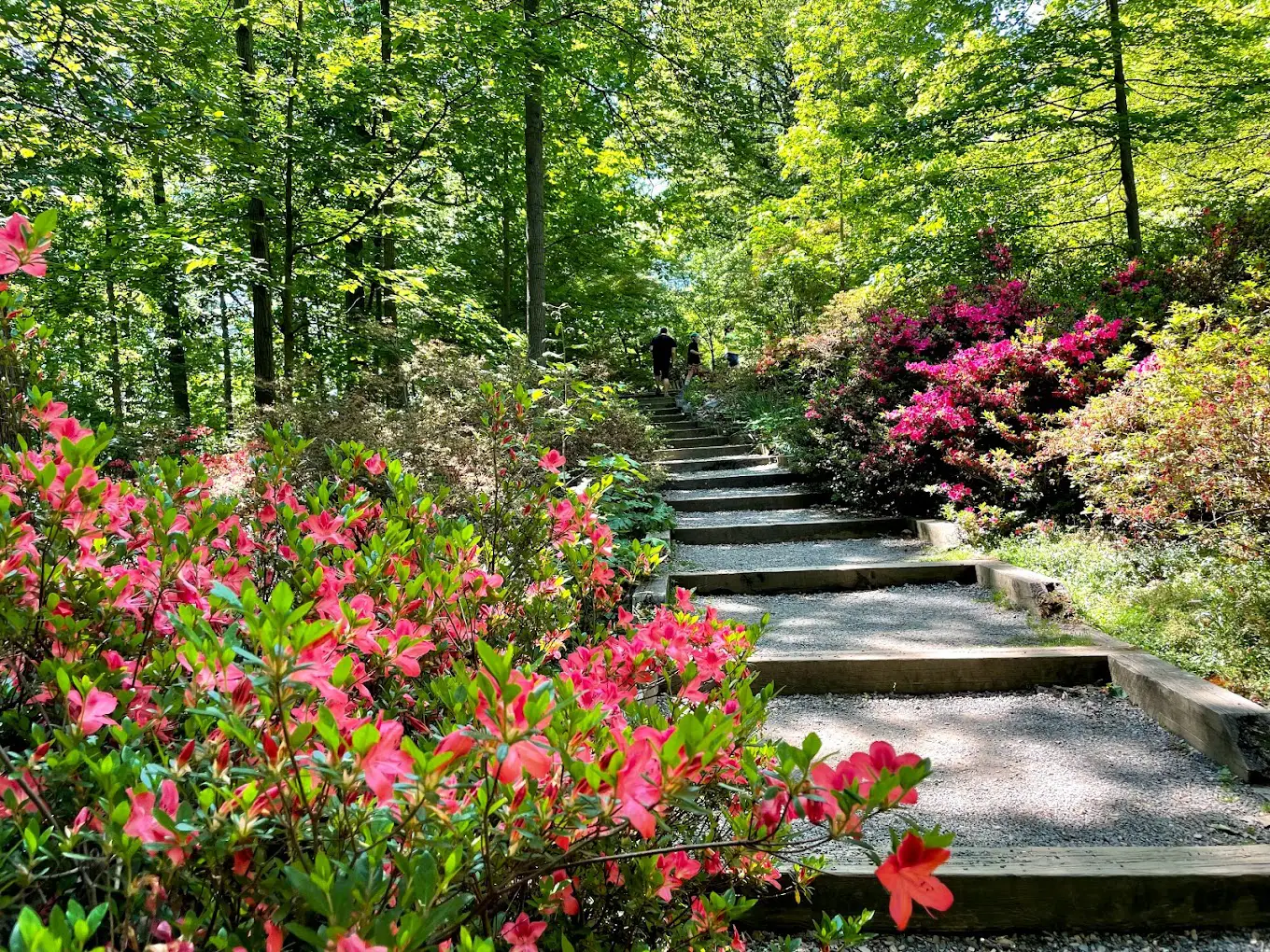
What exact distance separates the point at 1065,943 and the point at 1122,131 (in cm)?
839

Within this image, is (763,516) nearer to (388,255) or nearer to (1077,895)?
(1077,895)

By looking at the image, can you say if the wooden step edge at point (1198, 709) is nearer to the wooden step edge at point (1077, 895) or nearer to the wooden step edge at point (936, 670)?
the wooden step edge at point (936, 670)

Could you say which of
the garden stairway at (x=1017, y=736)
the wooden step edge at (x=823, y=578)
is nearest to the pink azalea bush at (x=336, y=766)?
the garden stairway at (x=1017, y=736)

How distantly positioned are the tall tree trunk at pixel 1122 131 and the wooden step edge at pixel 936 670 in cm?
633

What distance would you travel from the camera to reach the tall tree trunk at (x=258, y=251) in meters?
7.35

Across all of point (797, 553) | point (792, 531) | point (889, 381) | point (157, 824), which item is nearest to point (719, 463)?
point (889, 381)

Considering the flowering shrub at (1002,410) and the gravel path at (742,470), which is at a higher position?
the flowering shrub at (1002,410)

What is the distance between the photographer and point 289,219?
8.33m

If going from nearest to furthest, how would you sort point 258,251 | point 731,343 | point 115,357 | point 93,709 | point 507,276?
point 93,709 < point 258,251 < point 507,276 < point 115,357 < point 731,343

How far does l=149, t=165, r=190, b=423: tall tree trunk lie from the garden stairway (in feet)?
29.7

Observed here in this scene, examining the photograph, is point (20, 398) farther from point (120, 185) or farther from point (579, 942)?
point (120, 185)

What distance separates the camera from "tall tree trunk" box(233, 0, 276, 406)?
7348 mm

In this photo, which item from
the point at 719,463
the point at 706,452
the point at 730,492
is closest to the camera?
the point at 730,492

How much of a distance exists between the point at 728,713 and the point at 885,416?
515cm
